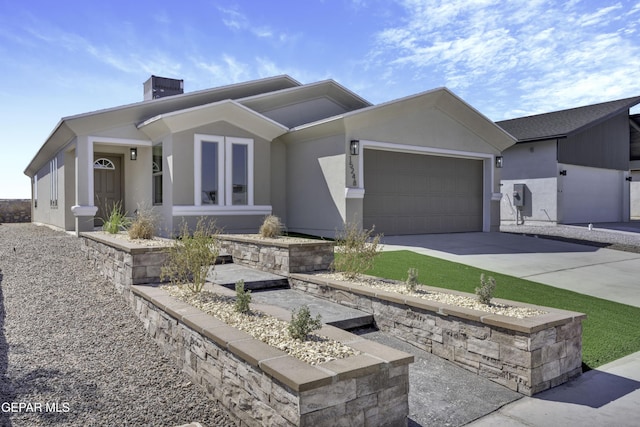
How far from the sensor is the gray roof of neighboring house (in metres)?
19.3

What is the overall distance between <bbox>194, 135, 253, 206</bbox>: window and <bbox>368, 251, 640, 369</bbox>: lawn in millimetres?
4572

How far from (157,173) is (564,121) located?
18.6 metres

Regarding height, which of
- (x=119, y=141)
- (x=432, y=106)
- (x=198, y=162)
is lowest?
(x=198, y=162)

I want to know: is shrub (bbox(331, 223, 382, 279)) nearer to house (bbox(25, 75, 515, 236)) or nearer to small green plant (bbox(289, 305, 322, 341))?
small green plant (bbox(289, 305, 322, 341))

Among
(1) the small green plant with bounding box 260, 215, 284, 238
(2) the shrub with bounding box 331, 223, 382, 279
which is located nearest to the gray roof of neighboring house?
(1) the small green plant with bounding box 260, 215, 284, 238

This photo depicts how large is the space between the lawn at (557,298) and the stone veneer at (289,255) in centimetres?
111

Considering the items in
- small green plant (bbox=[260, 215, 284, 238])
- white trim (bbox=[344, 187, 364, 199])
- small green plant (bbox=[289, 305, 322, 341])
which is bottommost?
small green plant (bbox=[289, 305, 322, 341])

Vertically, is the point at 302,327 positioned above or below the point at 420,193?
below

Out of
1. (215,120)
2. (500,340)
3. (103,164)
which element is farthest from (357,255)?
(103,164)

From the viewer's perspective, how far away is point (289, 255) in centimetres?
667

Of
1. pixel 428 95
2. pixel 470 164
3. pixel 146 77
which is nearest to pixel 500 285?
pixel 428 95

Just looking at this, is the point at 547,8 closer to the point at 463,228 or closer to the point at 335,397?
the point at 463,228

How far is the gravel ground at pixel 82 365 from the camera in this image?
319 centimetres

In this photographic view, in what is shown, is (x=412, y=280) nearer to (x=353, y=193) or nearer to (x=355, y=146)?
(x=353, y=193)
